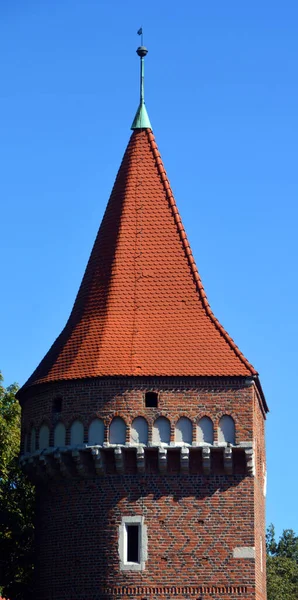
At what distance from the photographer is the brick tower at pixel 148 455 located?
2883cm

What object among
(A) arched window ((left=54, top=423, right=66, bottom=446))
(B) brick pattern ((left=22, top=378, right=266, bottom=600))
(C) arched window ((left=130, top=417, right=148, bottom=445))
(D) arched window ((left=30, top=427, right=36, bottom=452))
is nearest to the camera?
(B) brick pattern ((left=22, top=378, right=266, bottom=600))

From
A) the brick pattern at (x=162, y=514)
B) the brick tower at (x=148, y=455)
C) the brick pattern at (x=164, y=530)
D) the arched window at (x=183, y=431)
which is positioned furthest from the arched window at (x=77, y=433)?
the arched window at (x=183, y=431)

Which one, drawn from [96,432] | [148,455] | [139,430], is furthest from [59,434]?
[148,455]

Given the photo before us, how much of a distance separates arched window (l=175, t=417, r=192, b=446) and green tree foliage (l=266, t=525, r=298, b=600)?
25673 millimetres

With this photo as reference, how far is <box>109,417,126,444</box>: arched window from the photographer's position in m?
29.2

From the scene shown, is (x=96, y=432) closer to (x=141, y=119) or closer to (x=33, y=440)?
(x=33, y=440)

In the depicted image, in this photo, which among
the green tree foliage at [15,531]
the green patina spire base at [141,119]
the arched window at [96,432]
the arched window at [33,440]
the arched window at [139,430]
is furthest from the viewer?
the green patina spire base at [141,119]

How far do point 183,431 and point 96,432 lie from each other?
64.2 inches

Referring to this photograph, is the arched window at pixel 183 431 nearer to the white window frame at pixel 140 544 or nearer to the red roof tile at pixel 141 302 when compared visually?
the red roof tile at pixel 141 302

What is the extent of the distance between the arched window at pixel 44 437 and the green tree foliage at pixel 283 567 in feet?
82.1

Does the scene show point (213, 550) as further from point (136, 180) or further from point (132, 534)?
point (136, 180)

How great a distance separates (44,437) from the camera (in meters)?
30.4

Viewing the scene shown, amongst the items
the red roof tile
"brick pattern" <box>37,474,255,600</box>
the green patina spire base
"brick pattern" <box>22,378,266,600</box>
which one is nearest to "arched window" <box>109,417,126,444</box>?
"brick pattern" <box>22,378,266,600</box>

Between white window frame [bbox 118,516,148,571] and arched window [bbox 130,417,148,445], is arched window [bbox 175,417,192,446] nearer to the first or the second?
arched window [bbox 130,417,148,445]
